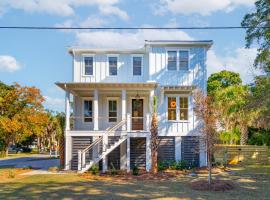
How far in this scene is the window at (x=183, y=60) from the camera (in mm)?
21969

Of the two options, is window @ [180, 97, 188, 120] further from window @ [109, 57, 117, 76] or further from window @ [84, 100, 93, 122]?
window @ [84, 100, 93, 122]

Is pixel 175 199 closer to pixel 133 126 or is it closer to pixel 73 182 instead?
pixel 73 182

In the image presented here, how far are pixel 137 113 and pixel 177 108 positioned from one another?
2.87 m

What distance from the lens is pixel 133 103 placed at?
75.3 feet

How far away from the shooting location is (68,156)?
803 inches

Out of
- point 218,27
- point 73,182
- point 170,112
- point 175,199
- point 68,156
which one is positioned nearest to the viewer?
point 175,199

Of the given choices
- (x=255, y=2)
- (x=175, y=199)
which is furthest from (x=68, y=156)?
(x=255, y=2)

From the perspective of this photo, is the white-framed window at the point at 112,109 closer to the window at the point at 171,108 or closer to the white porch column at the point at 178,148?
the window at the point at 171,108

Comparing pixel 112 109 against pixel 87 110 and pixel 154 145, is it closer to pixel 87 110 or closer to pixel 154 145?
pixel 87 110

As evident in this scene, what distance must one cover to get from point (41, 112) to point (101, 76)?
813 inches

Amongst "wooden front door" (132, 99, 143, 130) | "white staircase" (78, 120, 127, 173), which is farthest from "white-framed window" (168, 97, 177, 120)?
"white staircase" (78, 120, 127, 173)

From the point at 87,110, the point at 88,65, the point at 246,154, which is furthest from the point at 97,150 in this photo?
the point at 246,154

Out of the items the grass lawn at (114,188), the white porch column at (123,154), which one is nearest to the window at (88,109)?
the white porch column at (123,154)

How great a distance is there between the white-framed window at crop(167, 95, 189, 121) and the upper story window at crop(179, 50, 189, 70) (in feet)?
6.56
